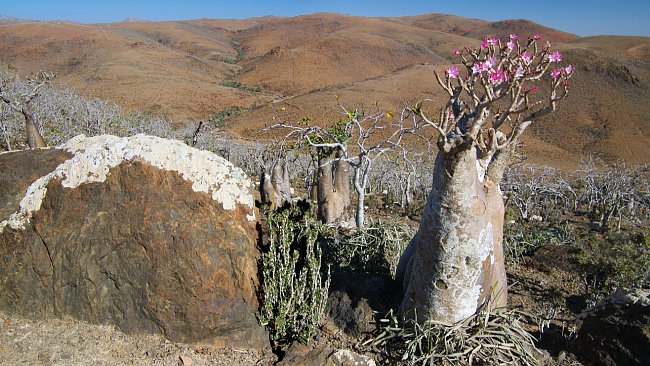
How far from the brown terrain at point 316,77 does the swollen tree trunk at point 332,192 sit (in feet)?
21.1

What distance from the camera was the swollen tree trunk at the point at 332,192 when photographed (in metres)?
6.65

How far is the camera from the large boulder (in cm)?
341

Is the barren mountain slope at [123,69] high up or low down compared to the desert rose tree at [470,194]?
up

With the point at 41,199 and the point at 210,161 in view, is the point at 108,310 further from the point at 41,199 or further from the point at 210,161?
the point at 210,161

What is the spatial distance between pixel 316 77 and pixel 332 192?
115 feet

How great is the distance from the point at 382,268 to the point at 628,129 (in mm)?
25391

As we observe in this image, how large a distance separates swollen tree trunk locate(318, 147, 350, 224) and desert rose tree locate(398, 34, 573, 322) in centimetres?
306

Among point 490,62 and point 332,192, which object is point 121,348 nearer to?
point 490,62

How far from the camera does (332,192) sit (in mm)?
6766

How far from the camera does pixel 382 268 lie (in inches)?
189

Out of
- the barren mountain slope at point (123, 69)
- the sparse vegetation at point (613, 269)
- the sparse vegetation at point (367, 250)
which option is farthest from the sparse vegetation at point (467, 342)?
the barren mountain slope at point (123, 69)

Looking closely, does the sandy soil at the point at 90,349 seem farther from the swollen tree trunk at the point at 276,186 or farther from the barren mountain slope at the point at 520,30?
the barren mountain slope at the point at 520,30

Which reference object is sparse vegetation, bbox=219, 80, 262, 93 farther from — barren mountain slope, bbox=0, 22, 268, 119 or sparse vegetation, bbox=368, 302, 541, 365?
sparse vegetation, bbox=368, 302, 541, 365

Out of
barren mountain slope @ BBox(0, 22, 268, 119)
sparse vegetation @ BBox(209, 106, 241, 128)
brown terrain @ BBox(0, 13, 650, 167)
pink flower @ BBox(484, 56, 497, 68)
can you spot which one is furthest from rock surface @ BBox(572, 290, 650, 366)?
barren mountain slope @ BBox(0, 22, 268, 119)
